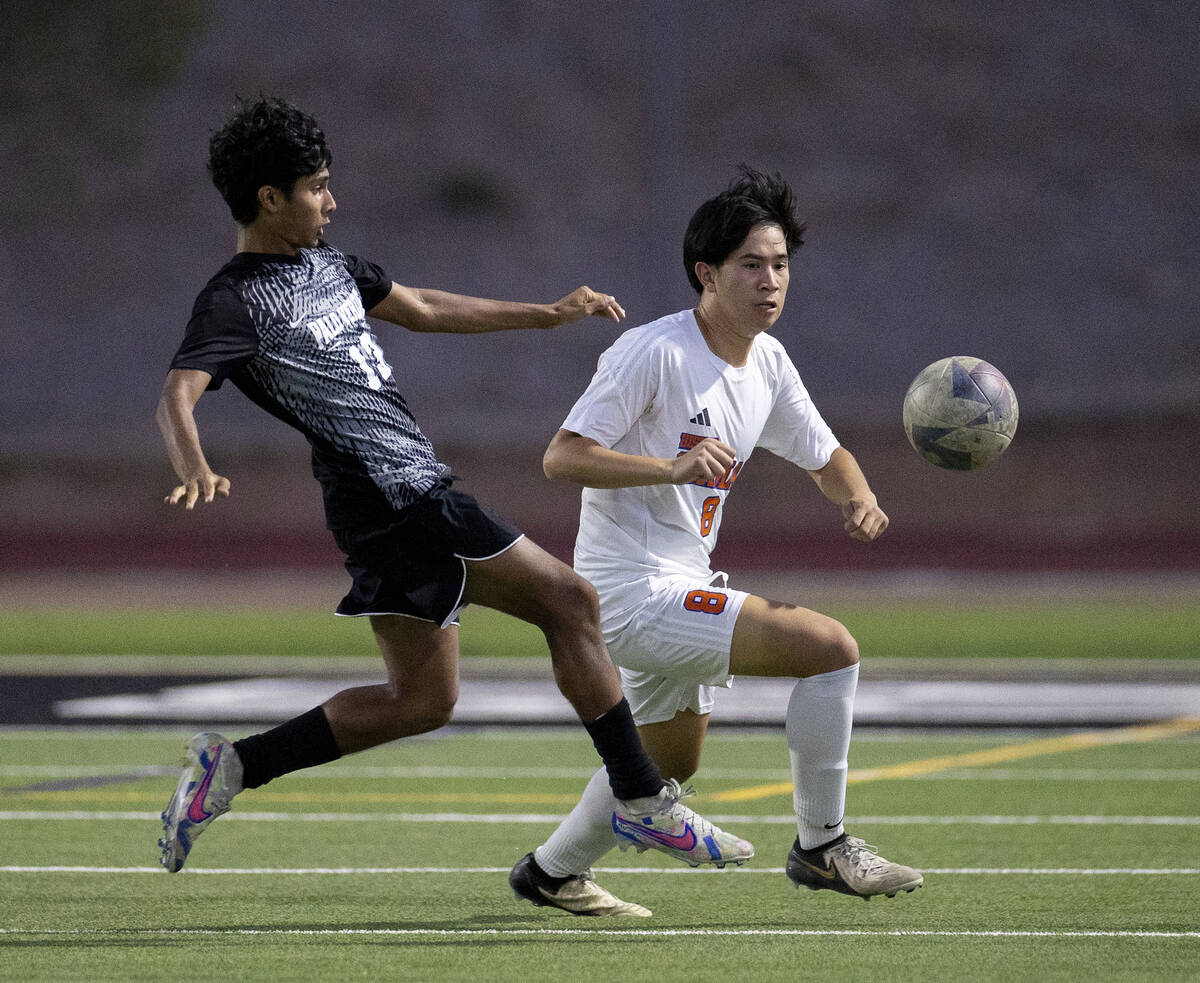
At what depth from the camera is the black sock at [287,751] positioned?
5602 mm

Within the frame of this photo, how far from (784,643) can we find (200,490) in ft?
5.41

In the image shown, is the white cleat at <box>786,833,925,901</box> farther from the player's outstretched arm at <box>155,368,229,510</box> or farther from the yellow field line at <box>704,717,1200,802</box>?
the yellow field line at <box>704,717,1200,802</box>

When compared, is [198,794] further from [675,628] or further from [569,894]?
[675,628]

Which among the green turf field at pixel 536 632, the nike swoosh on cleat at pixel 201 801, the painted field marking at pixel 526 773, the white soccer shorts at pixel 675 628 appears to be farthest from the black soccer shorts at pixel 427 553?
the green turf field at pixel 536 632

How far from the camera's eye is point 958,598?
22891 millimetres

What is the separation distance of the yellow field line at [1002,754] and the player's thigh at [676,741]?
2.85 m

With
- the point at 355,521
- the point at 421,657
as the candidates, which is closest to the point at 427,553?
the point at 355,521

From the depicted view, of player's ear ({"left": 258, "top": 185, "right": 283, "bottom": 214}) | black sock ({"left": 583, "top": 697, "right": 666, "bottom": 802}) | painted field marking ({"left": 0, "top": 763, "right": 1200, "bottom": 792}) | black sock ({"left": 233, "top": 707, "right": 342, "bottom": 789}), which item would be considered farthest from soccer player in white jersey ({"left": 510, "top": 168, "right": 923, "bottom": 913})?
painted field marking ({"left": 0, "top": 763, "right": 1200, "bottom": 792})

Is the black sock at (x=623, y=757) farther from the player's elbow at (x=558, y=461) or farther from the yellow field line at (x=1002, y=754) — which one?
the yellow field line at (x=1002, y=754)

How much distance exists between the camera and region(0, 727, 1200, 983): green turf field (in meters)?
5.03

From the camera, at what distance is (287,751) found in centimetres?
560

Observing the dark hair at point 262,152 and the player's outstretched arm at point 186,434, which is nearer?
the player's outstretched arm at point 186,434

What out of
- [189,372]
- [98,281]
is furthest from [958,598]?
[98,281]

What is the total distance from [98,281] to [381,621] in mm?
34638
